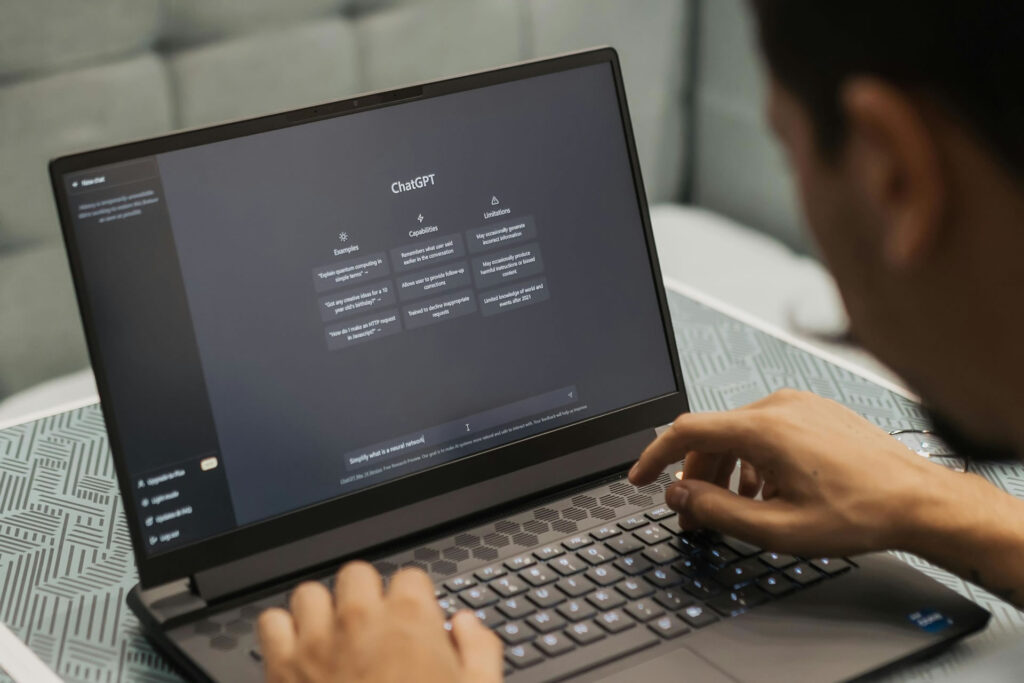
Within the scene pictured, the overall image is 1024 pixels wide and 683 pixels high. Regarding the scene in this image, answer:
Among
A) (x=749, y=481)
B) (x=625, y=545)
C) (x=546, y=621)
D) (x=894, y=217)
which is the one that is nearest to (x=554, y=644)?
(x=546, y=621)

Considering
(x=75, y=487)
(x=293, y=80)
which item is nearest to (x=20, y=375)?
(x=293, y=80)

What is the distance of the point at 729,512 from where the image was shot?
0.86 meters

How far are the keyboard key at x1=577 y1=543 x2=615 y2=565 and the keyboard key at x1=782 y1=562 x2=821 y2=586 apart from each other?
0.13 m

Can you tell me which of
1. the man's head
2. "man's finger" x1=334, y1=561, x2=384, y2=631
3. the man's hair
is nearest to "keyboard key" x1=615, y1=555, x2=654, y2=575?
"man's finger" x1=334, y1=561, x2=384, y2=631

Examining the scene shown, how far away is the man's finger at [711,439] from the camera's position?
2.93ft

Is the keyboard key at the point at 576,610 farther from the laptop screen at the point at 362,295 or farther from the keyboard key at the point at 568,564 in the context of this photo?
the laptop screen at the point at 362,295

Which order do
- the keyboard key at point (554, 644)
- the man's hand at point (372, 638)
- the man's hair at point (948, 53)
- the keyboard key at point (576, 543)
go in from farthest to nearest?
the keyboard key at point (576, 543) → the keyboard key at point (554, 644) → the man's hand at point (372, 638) → the man's hair at point (948, 53)

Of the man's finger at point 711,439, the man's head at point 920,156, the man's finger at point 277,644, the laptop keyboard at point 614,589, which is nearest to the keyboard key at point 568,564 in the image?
the laptop keyboard at point 614,589

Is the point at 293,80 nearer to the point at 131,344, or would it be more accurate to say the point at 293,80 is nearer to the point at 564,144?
the point at 564,144

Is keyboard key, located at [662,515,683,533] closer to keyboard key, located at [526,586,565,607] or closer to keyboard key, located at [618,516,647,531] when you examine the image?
keyboard key, located at [618,516,647,531]

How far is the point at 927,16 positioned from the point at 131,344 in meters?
0.57

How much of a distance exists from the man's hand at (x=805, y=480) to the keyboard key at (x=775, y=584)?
0.02 metres

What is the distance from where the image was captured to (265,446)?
2.86 feet

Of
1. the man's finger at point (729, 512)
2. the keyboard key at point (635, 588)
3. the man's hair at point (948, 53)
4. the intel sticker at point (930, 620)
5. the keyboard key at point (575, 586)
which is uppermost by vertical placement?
the man's hair at point (948, 53)
